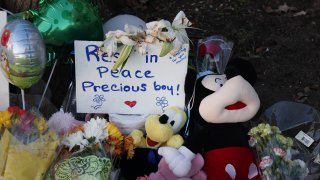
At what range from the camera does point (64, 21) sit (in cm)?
189

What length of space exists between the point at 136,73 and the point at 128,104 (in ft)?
0.43

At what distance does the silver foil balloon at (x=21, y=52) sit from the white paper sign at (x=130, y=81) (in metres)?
0.21

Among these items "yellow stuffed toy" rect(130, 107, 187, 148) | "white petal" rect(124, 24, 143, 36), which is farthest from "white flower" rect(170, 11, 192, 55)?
"yellow stuffed toy" rect(130, 107, 187, 148)

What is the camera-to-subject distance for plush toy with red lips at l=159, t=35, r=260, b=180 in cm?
185

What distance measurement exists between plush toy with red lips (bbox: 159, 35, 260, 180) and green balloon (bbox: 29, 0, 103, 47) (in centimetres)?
47

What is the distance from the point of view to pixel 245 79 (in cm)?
199

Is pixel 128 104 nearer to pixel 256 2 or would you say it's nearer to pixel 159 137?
pixel 159 137

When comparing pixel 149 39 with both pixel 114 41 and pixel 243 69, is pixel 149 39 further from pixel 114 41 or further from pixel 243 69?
pixel 243 69

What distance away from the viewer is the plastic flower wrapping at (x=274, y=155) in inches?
71.4

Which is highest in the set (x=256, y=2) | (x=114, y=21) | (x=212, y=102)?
(x=114, y=21)

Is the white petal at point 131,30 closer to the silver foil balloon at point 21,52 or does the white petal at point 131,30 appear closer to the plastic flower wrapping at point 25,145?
the silver foil balloon at point 21,52

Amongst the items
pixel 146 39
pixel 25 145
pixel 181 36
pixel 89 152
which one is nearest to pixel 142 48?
pixel 146 39

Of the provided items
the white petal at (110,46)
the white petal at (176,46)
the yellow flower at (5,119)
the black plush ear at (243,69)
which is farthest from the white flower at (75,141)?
the black plush ear at (243,69)

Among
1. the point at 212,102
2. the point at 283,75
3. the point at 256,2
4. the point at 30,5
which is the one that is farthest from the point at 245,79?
the point at 256,2
